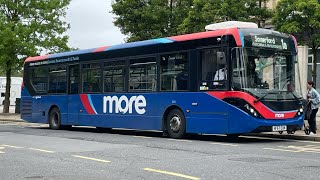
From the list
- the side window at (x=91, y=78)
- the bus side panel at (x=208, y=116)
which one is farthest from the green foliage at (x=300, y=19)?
the side window at (x=91, y=78)

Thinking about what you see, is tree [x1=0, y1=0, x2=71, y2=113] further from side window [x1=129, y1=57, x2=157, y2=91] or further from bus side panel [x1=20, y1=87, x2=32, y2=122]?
side window [x1=129, y1=57, x2=157, y2=91]

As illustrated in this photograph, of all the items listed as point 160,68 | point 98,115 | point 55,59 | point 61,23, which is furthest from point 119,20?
point 160,68

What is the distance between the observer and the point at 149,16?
2981 centimetres

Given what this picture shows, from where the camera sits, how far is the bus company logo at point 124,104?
17.0 metres

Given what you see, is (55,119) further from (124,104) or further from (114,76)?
(124,104)

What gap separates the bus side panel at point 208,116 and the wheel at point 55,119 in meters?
8.19

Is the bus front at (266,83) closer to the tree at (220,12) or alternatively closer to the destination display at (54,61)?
the destination display at (54,61)

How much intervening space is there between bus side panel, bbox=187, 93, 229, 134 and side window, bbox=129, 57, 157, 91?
203 centimetres

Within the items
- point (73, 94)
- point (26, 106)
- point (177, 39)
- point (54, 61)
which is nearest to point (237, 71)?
point (177, 39)

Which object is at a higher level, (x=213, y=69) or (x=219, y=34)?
(x=219, y=34)

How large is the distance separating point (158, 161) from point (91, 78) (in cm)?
995

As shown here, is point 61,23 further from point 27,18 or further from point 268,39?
point 268,39

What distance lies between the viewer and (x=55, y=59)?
21.8 m

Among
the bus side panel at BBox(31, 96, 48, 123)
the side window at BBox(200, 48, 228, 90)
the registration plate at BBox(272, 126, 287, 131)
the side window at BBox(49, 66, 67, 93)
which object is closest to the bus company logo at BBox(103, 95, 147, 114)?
the side window at BBox(200, 48, 228, 90)
